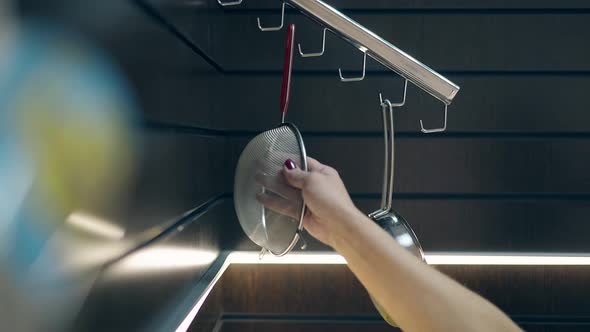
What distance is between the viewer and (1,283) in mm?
346

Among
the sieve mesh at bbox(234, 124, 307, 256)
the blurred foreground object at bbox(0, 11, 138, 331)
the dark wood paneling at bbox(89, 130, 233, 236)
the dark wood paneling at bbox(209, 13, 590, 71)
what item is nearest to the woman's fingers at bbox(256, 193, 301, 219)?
the sieve mesh at bbox(234, 124, 307, 256)

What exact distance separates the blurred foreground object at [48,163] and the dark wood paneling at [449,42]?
→ 2.82ft

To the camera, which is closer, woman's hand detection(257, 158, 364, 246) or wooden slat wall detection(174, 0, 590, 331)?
woman's hand detection(257, 158, 364, 246)

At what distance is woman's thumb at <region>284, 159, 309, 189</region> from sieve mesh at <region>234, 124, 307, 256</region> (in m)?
0.02

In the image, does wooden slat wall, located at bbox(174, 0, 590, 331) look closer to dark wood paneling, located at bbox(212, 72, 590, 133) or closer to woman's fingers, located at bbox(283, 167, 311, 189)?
dark wood paneling, located at bbox(212, 72, 590, 133)

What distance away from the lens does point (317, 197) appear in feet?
2.16

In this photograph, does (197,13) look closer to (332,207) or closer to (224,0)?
(224,0)

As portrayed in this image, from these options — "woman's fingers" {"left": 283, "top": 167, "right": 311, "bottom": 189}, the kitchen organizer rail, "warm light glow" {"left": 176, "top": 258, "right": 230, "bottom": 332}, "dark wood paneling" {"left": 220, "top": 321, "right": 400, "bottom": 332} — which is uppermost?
the kitchen organizer rail

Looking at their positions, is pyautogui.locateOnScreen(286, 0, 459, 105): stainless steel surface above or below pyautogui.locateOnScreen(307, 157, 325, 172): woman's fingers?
above

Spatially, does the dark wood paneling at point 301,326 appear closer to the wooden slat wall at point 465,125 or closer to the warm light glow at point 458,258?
the wooden slat wall at point 465,125

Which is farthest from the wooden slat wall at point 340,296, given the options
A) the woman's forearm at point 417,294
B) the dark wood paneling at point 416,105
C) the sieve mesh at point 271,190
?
the woman's forearm at point 417,294

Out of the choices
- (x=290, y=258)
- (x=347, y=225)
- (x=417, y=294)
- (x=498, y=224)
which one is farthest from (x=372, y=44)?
(x=498, y=224)

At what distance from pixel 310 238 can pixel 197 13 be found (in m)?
0.72

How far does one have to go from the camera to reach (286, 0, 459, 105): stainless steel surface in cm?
82
